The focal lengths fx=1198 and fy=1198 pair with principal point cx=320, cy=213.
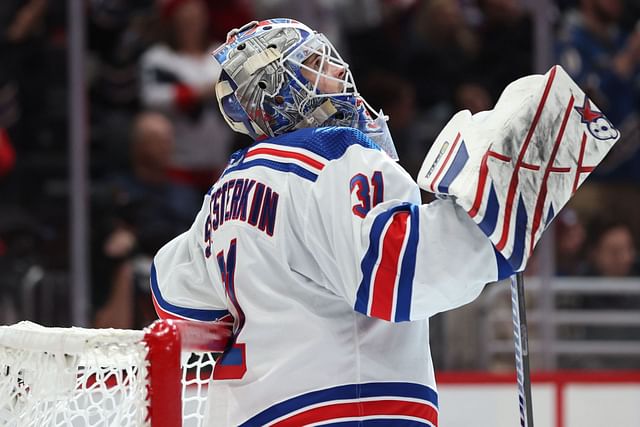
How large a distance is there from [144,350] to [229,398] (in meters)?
0.25

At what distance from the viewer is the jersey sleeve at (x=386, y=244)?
53.7 inches

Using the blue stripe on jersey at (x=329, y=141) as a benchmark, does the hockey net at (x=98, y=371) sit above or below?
below

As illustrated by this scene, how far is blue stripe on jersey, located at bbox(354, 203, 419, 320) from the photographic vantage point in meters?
1.38

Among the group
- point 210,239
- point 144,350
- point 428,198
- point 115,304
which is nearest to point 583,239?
point 428,198

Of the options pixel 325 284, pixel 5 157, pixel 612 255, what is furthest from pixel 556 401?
pixel 5 157

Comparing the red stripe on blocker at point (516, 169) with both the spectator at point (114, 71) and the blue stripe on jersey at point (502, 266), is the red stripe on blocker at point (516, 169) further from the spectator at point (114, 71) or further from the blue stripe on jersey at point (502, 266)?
the spectator at point (114, 71)

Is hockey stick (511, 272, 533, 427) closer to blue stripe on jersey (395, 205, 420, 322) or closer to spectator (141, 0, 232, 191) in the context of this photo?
blue stripe on jersey (395, 205, 420, 322)

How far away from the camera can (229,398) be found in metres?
1.60

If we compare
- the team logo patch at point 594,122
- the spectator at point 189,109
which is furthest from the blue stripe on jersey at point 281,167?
the spectator at point 189,109

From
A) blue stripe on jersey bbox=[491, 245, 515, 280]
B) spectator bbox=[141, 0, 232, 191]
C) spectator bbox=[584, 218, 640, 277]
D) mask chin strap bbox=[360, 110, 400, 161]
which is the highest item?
spectator bbox=[141, 0, 232, 191]

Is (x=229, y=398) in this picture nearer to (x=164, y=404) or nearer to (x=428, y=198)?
(x=164, y=404)

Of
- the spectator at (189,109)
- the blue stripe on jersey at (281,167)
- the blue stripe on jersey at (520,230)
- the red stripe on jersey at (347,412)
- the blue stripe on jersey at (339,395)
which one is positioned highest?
the spectator at (189,109)

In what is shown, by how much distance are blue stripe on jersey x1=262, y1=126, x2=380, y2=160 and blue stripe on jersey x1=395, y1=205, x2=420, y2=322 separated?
0.15 metres

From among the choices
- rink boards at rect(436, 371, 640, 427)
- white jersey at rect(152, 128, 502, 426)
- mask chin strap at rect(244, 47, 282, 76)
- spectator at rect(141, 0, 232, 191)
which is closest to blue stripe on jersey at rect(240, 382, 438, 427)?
white jersey at rect(152, 128, 502, 426)
